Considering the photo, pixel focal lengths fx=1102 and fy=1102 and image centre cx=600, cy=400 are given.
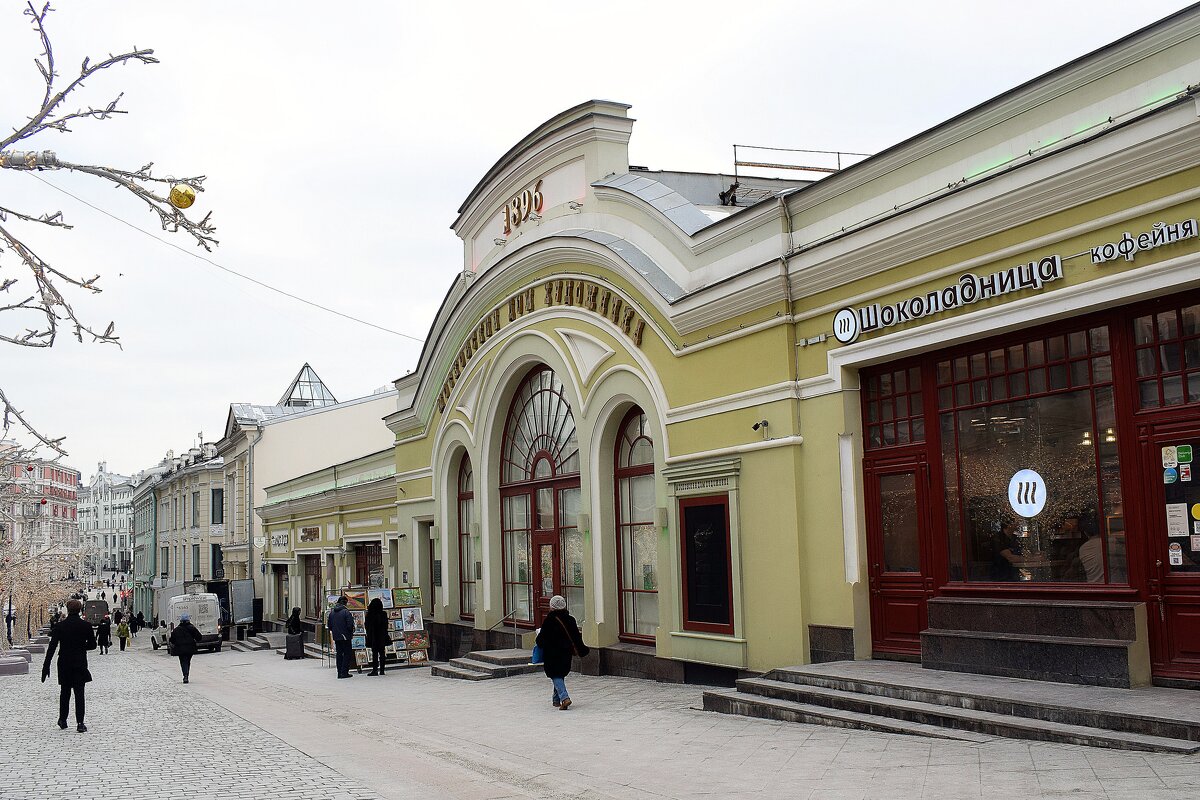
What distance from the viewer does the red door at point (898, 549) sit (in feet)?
38.5

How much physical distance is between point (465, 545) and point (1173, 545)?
15689 millimetres

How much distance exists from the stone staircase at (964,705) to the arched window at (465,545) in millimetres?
11240

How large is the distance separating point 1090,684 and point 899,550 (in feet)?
9.27

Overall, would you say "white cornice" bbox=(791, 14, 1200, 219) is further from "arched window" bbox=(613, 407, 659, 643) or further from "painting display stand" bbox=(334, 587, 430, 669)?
→ "painting display stand" bbox=(334, 587, 430, 669)

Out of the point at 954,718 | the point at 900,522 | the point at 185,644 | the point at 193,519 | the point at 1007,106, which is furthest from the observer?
the point at 193,519

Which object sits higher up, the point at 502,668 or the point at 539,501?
the point at 539,501

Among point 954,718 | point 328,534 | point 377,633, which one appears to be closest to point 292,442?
point 328,534

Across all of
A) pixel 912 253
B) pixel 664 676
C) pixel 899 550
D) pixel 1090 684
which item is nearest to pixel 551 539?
pixel 664 676

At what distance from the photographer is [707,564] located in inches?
573

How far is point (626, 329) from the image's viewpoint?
16391 millimetres

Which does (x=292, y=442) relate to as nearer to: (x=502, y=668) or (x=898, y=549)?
(x=502, y=668)

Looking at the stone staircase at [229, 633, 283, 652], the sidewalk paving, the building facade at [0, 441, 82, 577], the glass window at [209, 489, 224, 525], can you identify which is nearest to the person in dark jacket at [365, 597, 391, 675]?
the sidewalk paving

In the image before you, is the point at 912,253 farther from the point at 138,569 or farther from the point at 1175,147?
the point at 138,569

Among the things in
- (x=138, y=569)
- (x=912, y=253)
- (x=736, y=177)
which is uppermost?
(x=736, y=177)
